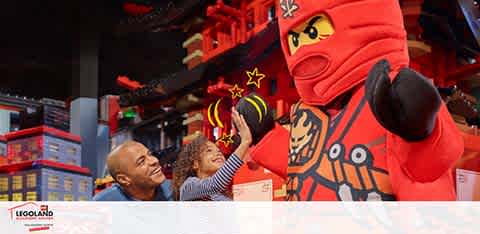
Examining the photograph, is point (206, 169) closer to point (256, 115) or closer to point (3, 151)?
point (256, 115)

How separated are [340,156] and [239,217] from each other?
31 centimetres

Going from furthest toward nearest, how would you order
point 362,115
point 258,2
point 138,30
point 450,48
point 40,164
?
1. point 138,30
2. point 40,164
3. point 258,2
4. point 450,48
5. point 362,115

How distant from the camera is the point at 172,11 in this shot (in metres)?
1.88

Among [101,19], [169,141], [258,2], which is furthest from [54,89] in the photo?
[258,2]

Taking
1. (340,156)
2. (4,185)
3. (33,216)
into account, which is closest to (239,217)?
(340,156)

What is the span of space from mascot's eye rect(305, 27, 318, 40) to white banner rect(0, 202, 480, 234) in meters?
0.25

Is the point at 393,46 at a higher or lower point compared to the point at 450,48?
lower

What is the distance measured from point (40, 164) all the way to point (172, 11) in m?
0.56

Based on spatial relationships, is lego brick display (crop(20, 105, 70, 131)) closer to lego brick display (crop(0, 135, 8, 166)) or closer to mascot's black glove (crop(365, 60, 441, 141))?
lego brick display (crop(0, 135, 8, 166))

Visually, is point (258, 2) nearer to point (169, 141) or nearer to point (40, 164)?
point (169, 141)

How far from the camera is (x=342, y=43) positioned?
0.99 metres

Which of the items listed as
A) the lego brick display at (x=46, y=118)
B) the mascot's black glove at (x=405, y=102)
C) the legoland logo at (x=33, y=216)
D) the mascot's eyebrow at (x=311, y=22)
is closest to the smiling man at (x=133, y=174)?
the legoland logo at (x=33, y=216)

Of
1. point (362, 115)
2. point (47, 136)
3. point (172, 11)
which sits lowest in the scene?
point (362, 115)

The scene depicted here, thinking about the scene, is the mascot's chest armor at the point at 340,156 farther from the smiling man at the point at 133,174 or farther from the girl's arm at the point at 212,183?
the smiling man at the point at 133,174
